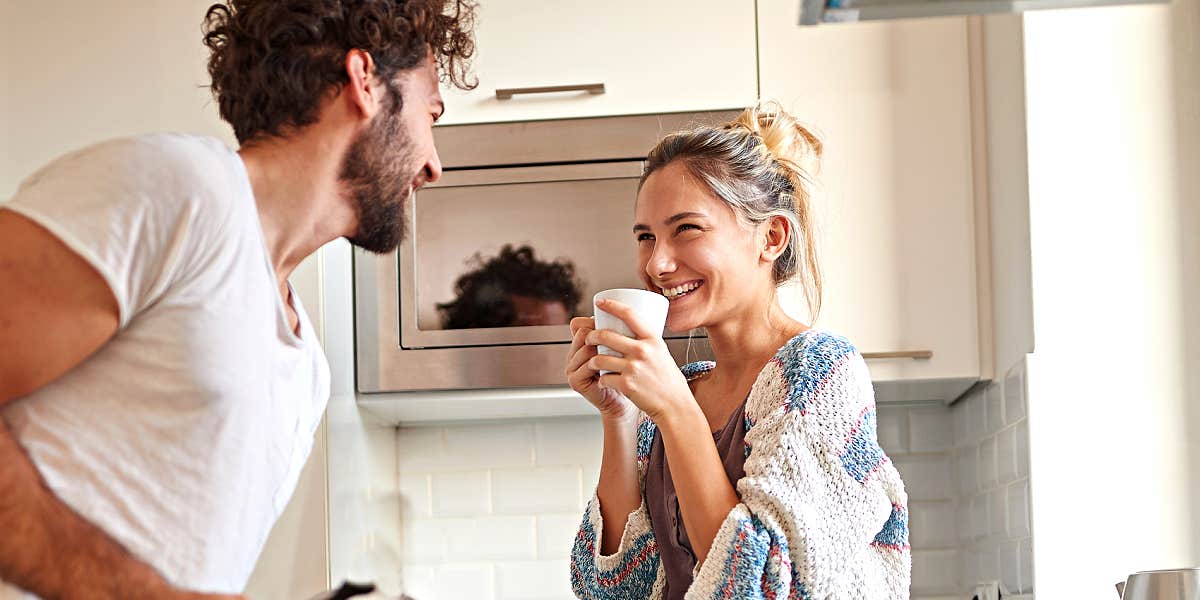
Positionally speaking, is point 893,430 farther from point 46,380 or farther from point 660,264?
point 46,380

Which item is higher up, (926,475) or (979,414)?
(979,414)

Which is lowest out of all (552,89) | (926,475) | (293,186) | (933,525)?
(933,525)

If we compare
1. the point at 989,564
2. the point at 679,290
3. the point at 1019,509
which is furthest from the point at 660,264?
the point at 989,564

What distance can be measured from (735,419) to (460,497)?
1266 mm

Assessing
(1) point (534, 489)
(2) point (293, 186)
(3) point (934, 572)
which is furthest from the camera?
(1) point (534, 489)

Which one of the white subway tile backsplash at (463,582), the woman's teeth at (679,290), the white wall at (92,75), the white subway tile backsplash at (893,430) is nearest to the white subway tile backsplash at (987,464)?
the white subway tile backsplash at (893,430)

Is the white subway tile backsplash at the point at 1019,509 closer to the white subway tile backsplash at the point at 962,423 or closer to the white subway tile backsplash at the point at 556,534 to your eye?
the white subway tile backsplash at the point at 962,423

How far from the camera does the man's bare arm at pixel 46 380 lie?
835mm

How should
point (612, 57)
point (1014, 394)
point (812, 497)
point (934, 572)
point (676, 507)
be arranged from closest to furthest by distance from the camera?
point (812, 497)
point (676, 507)
point (1014, 394)
point (612, 57)
point (934, 572)

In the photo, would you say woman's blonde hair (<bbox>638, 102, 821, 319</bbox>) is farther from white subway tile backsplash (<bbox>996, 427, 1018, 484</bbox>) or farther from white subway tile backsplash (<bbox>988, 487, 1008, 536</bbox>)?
white subway tile backsplash (<bbox>988, 487, 1008, 536</bbox>)

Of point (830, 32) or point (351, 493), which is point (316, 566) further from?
point (830, 32)

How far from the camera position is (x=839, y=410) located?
1333 mm

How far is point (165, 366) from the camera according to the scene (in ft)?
3.12

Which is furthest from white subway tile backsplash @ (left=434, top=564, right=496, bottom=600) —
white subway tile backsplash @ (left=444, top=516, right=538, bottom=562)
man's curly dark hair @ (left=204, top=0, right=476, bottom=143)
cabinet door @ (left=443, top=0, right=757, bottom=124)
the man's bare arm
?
the man's bare arm
